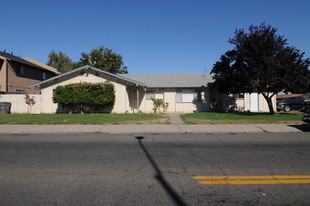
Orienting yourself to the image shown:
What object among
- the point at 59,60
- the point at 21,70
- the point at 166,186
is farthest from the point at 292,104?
the point at 59,60

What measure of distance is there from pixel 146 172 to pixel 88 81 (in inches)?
676

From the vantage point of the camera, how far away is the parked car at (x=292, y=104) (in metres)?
22.3

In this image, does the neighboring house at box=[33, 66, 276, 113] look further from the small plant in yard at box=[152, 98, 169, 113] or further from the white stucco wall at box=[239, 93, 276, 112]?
the small plant in yard at box=[152, 98, 169, 113]

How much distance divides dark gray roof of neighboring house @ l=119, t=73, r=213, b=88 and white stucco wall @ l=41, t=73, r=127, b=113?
3.60 meters

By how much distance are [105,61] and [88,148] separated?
3785 centimetres

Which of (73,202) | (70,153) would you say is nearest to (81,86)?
(70,153)

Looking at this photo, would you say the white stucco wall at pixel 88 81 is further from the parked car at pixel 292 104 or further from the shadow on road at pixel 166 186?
the parked car at pixel 292 104

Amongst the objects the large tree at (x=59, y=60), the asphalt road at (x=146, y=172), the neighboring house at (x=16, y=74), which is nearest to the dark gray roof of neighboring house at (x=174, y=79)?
the neighboring house at (x=16, y=74)

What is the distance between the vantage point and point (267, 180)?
13.8 ft

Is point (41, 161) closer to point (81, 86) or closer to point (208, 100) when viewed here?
point (81, 86)

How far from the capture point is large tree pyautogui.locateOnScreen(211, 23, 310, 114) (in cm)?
1568

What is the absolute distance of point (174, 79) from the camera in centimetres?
2466

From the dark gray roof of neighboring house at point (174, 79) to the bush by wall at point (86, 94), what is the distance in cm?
478

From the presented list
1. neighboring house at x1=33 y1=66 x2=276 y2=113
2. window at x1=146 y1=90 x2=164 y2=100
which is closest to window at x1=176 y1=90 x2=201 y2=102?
neighboring house at x1=33 y1=66 x2=276 y2=113
